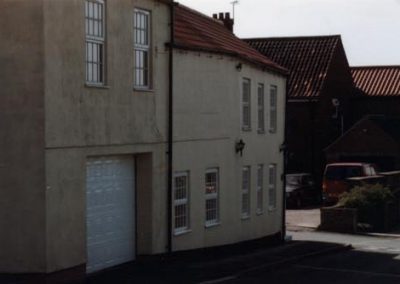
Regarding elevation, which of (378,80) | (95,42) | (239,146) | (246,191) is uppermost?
(378,80)

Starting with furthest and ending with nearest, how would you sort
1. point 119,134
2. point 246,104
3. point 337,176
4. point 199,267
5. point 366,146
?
point 366,146, point 337,176, point 246,104, point 199,267, point 119,134

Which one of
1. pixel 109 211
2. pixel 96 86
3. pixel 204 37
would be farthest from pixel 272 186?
pixel 96 86

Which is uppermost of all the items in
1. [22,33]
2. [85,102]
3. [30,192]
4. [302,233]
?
[22,33]

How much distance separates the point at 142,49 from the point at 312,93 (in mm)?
36724

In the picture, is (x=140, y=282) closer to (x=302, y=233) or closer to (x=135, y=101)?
(x=135, y=101)

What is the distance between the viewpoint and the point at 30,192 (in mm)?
15992

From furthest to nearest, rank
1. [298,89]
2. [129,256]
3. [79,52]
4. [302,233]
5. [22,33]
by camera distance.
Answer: [298,89], [302,233], [129,256], [79,52], [22,33]

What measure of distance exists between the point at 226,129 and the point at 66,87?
9.01 metres

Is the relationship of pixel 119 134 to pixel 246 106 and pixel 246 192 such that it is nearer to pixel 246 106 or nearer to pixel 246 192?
pixel 246 106

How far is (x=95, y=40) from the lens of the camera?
17.9 meters

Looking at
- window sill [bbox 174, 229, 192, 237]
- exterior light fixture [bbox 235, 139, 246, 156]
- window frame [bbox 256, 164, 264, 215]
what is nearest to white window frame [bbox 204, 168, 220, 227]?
window sill [bbox 174, 229, 192, 237]

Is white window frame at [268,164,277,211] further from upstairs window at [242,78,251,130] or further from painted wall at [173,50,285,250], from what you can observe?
upstairs window at [242,78,251,130]

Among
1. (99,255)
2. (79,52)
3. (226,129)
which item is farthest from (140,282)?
(226,129)

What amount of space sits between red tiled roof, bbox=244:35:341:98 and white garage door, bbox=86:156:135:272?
3659cm
